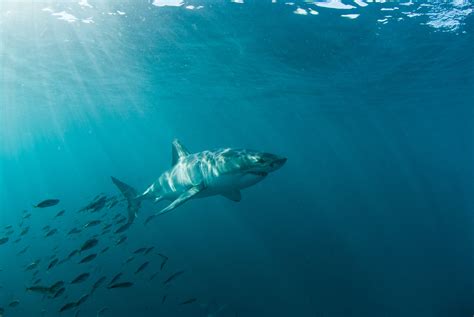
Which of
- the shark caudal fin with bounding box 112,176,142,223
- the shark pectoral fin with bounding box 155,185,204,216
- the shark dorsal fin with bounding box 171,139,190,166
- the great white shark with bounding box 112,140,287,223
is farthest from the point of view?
the shark caudal fin with bounding box 112,176,142,223

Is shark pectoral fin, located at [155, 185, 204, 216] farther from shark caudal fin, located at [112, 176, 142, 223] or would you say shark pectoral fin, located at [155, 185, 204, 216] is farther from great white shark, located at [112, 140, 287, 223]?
shark caudal fin, located at [112, 176, 142, 223]

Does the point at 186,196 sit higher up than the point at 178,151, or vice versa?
the point at 186,196

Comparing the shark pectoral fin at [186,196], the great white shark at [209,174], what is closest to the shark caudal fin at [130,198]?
the great white shark at [209,174]

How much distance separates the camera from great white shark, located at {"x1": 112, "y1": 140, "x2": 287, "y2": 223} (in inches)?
255

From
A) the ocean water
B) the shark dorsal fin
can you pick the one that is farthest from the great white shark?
the ocean water

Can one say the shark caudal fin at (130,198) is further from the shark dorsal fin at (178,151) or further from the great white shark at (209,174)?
the shark dorsal fin at (178,151)

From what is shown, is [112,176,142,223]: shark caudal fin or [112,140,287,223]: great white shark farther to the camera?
[112,176,142,223]: shark caudal fin

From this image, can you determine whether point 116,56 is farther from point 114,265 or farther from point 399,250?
point 399,250

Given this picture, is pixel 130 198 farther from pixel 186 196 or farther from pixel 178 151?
pixel 186 196

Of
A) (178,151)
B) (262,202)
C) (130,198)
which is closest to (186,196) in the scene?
(178,151)

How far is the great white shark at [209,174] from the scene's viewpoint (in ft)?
21.2

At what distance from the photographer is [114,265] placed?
20.0 meters

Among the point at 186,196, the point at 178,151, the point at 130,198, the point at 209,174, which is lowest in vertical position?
the point at 130,198

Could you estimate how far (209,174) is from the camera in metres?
7.79
